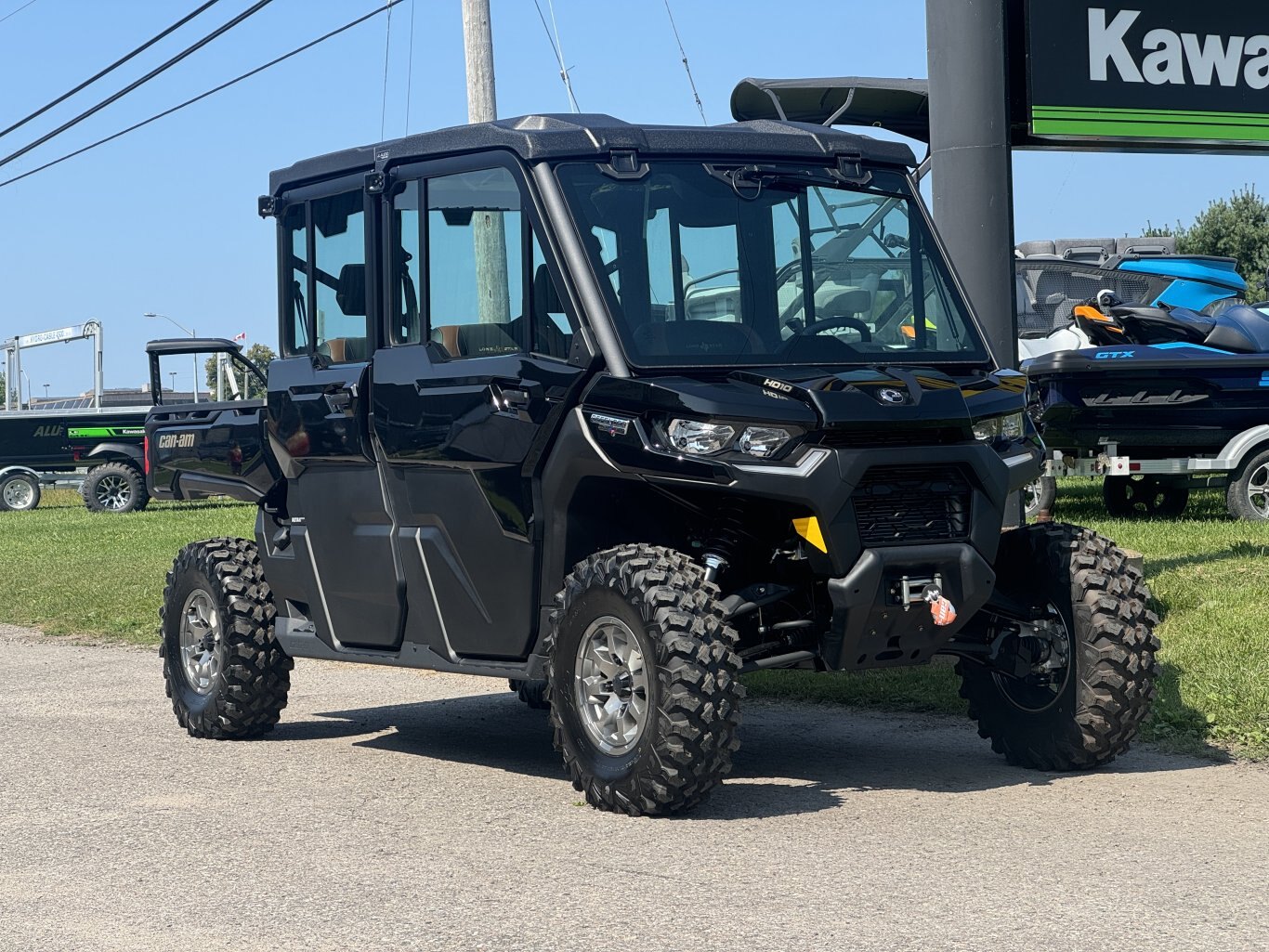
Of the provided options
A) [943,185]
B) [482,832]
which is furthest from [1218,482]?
[482,832]

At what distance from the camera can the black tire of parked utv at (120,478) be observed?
3111 centimetres

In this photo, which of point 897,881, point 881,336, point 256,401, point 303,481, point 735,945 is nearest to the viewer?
point 735,945

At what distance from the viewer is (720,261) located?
709 cm

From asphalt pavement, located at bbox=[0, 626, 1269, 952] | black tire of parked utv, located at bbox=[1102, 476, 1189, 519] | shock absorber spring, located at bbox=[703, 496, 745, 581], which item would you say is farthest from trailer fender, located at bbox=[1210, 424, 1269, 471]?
shock absorber spring, located at bbox=[703, 496, 745, 581]

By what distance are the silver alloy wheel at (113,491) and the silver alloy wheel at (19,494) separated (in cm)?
259

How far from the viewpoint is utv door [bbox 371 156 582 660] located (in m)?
6.97

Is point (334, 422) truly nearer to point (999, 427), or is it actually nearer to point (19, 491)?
point (999, 427)

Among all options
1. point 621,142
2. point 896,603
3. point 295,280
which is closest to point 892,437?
point 896,603

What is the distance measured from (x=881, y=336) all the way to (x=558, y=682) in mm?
1857

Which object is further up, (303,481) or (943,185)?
(943,185)

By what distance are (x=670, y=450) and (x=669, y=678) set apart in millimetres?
793

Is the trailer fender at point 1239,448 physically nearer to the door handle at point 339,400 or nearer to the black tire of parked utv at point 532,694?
the black tire of parked utv at point 532,694

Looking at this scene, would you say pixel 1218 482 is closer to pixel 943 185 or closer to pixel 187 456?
pixel 943 185

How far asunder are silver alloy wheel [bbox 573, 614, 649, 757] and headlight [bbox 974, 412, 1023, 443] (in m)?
1.50
